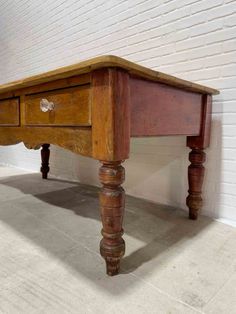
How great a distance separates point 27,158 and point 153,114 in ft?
6.89

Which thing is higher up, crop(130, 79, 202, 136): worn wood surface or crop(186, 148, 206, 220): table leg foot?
crop(130, 79, 202, 136): worn wood surface

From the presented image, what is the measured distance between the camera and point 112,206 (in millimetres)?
671

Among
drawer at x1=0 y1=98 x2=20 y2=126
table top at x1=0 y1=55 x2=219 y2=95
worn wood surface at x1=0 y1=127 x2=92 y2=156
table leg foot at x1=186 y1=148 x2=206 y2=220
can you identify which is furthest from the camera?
table leg foot at x1=186 y1=148 x2=206 y2=220

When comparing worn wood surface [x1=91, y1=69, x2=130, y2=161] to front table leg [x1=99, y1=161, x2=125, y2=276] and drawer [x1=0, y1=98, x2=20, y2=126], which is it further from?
drawer [x1=0, y1=98, x2=20, y2=126]

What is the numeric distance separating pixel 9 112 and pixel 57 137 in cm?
38

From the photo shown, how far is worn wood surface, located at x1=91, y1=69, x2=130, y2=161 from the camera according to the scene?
24.4 inches

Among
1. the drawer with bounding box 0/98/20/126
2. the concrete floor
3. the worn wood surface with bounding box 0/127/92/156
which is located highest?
the drawer with bounding box 0/98/20/126

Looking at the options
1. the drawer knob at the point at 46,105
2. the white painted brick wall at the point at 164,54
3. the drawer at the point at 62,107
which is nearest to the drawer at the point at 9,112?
the drawer at the point at 62,107

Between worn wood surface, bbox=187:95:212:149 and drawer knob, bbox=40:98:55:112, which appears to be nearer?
drawer knob, bbox=40:98:55:112

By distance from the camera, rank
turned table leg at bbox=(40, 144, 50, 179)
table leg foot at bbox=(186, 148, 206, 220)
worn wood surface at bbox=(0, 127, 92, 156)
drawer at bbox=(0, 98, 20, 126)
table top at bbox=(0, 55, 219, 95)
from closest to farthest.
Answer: table top at bbox=(0, 55, 219, 95)
worn wood surface at bbox=(0, 127, 92, 156)
drawer at bbox=(0, 98, 20, 126)
table leg foot at bbox=(186, 148, 206, 220)
turned table leg at bbox=(40, 144, 50, 179)

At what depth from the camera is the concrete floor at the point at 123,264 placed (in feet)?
2.04

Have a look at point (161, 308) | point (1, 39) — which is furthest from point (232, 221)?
point (1, 39)

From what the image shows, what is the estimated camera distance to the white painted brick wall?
44.8 inches

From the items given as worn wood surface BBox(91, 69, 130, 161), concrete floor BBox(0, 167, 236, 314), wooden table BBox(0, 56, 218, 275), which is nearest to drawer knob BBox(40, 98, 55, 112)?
wooden table BBox(0, 56, 218, 275)
